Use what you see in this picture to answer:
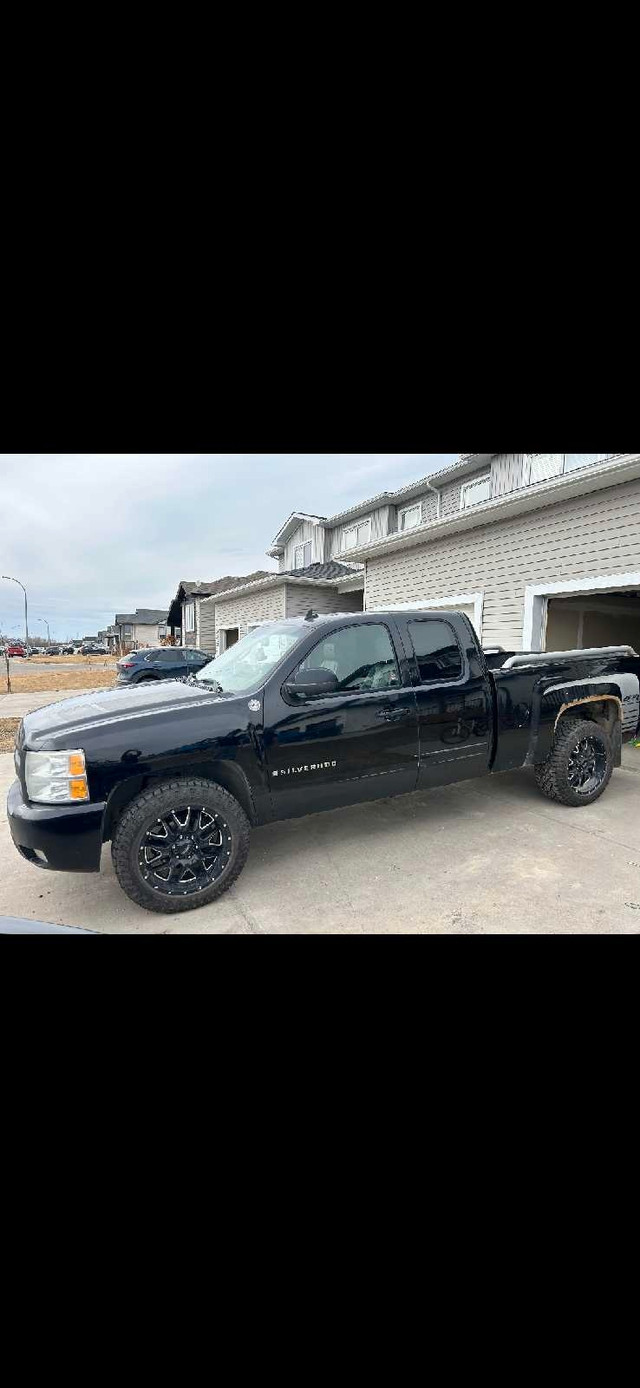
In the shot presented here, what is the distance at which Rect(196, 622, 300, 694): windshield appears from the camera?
12.1 feet

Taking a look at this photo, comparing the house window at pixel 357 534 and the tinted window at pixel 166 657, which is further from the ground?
the house window at pixel 357 534

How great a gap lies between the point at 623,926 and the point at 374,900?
4.52 feet

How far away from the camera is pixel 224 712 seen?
331 cm

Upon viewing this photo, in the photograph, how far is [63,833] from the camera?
2.87 meters

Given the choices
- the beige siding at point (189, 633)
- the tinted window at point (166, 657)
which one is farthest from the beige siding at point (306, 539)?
the tinted window at point (166, 657)

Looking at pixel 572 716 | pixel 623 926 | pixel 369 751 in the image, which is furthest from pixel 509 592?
pixel 623 926

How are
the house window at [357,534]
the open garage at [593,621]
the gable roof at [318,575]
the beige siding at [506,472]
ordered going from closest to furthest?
the open garage at [593,621] < the beige siding at [506,472] < the gable roof at [318,575] < the house window at [357,534]

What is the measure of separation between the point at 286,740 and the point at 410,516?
52.5 feet

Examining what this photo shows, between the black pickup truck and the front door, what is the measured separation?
0.01 meters

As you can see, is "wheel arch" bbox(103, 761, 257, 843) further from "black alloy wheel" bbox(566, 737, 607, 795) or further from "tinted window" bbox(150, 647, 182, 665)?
"tinted window" bbox(150, 647, 182, 665)

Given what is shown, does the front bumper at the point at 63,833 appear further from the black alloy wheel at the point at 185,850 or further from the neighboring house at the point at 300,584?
the neighboring house at the point at 300,584

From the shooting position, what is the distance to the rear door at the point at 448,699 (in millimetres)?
4008

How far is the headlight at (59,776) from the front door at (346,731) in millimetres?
1128
